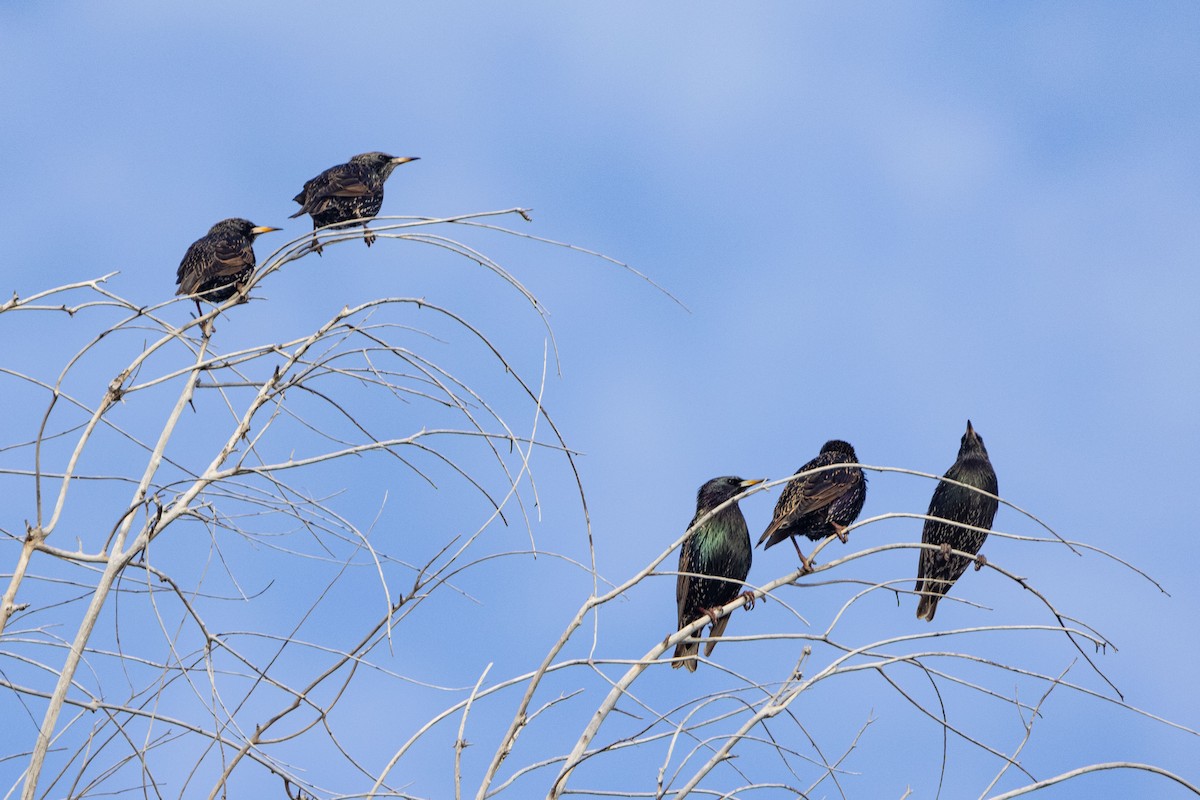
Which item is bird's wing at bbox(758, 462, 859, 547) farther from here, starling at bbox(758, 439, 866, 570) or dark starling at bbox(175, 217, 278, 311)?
dark starling at bbox(175, 217, 278, 311)

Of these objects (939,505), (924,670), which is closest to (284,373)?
(924,670)

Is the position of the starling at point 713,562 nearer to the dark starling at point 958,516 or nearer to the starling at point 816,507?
the starling at point 816,507

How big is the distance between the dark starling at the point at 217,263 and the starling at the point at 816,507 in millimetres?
3284

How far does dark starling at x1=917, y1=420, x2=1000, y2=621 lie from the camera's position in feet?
25.1

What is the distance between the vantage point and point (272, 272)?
14.2ft

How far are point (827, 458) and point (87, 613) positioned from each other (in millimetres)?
4481

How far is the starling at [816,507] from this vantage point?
690cm

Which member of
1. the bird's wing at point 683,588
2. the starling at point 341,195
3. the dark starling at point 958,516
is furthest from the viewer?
the starling at point 341,195

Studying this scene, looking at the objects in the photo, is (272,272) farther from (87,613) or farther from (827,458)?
(827,458)

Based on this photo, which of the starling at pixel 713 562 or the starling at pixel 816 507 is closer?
the starling at pixel 713 562

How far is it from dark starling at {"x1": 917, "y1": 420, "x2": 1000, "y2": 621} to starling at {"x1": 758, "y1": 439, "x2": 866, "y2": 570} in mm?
696

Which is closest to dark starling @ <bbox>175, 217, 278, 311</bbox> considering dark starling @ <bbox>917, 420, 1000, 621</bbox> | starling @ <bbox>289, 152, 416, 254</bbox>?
starling @ <bbox>289, 152, 416, 254</bbox>

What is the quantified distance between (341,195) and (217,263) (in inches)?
38.4

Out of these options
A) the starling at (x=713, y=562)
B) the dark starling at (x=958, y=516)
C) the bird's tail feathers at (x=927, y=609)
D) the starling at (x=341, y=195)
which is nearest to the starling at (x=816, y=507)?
the starling at (x=713, y=562)
